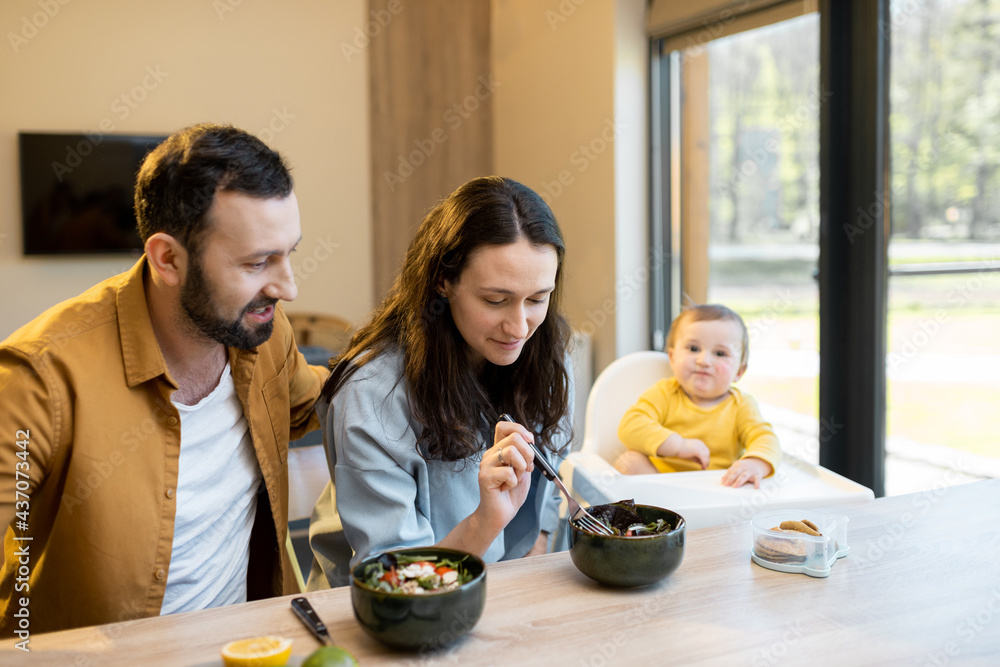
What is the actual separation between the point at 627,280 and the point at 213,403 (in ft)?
8.01

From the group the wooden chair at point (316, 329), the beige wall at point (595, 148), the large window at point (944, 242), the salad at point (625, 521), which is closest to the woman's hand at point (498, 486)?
the salad at point (625, 521)

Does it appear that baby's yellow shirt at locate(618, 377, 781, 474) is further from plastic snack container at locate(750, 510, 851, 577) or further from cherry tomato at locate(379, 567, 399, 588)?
cherry tomato at locate(379, 567, 399, 588)

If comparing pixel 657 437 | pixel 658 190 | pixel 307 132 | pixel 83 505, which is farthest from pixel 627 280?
pixel 83 505

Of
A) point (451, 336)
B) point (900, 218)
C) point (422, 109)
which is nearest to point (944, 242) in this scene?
point (900, 218)

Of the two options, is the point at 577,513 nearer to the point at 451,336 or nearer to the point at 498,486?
the point at 498,486

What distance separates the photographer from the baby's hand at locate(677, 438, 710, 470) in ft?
6.99

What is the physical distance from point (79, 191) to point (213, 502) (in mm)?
3529

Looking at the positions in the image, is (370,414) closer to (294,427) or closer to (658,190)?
(294,427)

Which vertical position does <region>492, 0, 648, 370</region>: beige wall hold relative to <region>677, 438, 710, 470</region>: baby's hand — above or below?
above

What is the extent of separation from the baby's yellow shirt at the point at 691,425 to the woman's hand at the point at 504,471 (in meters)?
0.90

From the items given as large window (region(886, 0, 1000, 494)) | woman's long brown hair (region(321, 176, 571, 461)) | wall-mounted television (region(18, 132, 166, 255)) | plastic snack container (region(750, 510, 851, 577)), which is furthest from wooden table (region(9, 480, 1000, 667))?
wall-mounted television (region(18, 132, 166, 255))

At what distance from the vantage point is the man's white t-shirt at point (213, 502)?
4.56 ft

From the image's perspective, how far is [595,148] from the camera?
366 cm

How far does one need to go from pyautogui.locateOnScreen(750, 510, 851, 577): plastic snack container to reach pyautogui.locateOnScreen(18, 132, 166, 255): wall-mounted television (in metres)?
3.98
